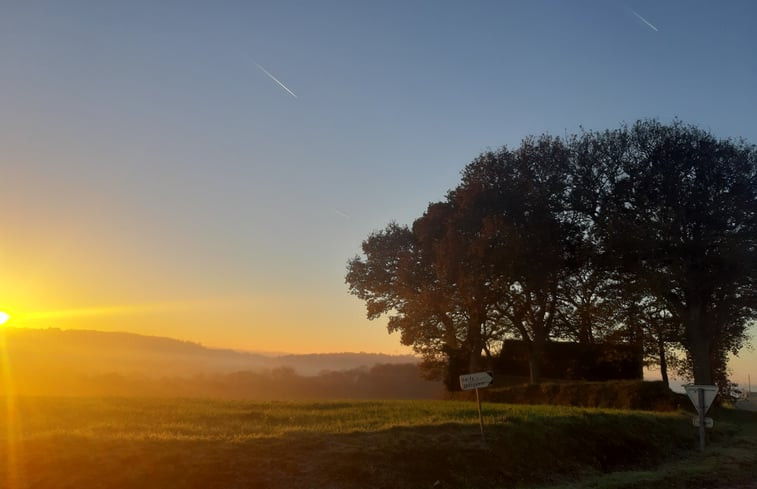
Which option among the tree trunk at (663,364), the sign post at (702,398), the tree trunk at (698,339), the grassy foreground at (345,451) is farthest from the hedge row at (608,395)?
the tree trunk at (663,364)

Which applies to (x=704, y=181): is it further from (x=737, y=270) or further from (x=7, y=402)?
(x=7, y=402)

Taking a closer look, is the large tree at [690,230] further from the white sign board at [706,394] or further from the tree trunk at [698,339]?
the white sign board at [706,394]

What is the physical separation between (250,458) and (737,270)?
31692mm

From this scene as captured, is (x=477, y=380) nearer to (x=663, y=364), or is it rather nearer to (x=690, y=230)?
(x=690, y=230)

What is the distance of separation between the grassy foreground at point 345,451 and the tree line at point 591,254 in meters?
13.9

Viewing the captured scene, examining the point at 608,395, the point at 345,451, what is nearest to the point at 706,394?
the point at 608,395

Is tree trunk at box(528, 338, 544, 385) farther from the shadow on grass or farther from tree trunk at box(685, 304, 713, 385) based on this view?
the shadow on grass

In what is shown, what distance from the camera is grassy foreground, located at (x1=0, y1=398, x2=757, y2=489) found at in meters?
12.3

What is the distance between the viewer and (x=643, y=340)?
1620 inches

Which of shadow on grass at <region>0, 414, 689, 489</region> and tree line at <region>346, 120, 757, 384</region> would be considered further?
tree line at <region>346, 120, 757, 384</region>

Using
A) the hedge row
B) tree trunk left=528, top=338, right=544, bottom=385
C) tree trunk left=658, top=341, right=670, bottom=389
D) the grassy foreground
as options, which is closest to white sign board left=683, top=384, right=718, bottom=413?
the grassy foreground

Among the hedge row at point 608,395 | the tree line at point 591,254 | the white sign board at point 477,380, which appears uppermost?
the tree line at point 591,254

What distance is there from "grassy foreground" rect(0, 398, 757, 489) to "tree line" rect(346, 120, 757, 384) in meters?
13.9

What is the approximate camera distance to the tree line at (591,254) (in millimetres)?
35312
